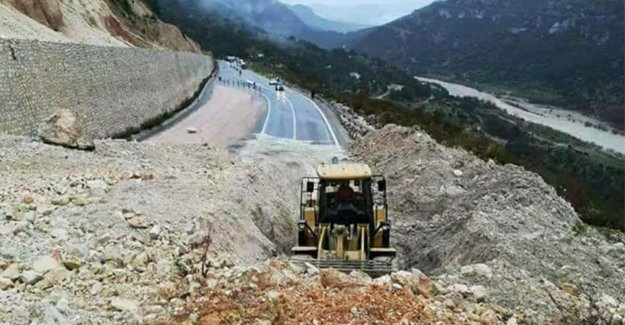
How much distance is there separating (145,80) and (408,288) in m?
25.6

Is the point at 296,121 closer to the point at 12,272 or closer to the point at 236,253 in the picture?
the point at 236,253

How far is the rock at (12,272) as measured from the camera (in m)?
7.70

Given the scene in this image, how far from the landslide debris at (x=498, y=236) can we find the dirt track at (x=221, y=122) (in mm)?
9102

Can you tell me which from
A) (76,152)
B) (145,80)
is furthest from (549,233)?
(145,80)

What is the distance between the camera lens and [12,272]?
25.6 ft

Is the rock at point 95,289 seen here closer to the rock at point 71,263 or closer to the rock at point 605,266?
the rock at point 71,263

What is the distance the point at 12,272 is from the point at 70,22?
107 feet

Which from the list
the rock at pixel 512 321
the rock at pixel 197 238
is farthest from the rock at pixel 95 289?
→ the rock at pixel 512 321

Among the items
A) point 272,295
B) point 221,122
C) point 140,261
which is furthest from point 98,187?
point 221,122

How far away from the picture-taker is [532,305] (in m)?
8.34

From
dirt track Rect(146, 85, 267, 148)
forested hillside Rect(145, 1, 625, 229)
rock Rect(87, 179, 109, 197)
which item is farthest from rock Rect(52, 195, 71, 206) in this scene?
dirt track Rect(146, 85, 267, 148)

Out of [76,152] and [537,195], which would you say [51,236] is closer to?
[76,152]

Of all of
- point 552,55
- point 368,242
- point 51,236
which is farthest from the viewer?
point 552,55

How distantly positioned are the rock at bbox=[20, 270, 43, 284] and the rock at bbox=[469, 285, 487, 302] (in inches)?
210
